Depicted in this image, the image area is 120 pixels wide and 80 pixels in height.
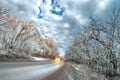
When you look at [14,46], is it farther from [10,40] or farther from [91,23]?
[91,23]

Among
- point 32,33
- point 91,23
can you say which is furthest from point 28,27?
point 91,23

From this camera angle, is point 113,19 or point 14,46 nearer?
point 113,19

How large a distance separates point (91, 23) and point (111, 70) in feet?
26.8

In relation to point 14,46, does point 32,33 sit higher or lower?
higher

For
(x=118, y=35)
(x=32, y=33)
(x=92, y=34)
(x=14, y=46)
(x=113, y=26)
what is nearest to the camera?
(x=118, y=35)

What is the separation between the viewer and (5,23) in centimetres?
4475

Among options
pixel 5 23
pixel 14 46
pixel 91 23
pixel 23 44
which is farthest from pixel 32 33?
pixel 91 23

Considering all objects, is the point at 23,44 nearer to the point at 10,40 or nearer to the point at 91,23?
the point at 10,40

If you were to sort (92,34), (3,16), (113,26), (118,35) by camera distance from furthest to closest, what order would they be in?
(3,16), (92,34), (113,26), (118,35)

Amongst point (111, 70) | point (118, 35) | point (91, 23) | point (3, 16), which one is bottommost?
point (111, 70)

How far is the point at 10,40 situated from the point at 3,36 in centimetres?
259

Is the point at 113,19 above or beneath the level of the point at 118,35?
above

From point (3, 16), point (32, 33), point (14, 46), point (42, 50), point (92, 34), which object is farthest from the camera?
point (42, 50)

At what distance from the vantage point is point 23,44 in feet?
245
